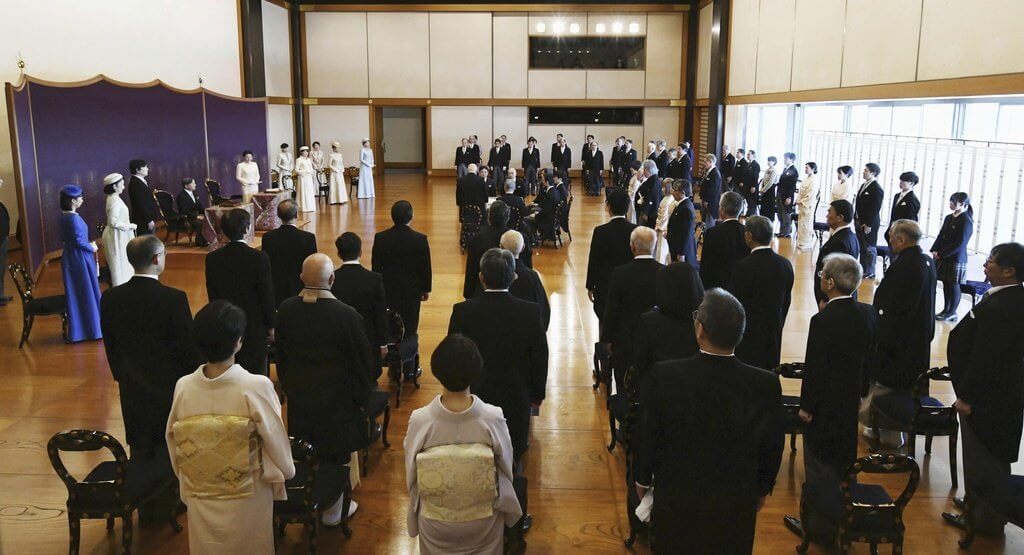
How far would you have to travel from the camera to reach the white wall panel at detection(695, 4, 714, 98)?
22000mm

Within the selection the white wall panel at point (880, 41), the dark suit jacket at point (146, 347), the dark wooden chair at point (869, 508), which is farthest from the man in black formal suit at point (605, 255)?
the white wall panel at point (880, 41)

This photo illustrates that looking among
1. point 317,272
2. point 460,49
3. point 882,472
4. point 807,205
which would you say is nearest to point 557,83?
point 460,49

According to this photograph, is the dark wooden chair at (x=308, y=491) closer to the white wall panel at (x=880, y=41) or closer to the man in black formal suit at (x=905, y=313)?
the man in black formal suit at (x=905, y=313)

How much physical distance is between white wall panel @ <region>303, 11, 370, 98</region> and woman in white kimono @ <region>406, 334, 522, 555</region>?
2326 cm

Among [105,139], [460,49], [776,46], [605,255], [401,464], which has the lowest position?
[401,464]

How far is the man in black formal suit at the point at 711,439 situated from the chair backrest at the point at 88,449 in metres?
2.33

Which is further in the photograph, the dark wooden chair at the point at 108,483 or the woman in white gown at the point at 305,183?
the woman in white gown at the point at 305,183

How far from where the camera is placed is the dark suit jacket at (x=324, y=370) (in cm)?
398

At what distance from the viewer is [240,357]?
5547 mm

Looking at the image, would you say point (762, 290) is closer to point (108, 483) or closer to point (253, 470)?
point (253, 470)

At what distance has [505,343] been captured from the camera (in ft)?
12.6

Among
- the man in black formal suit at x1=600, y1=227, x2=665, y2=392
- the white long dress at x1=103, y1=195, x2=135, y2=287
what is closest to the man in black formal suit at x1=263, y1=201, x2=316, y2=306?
the man in black formal suit at x1=600, y1=227, x2=665, y2=392

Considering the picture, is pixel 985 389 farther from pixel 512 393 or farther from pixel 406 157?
pixel 406 157

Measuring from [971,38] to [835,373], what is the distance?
259 inches
